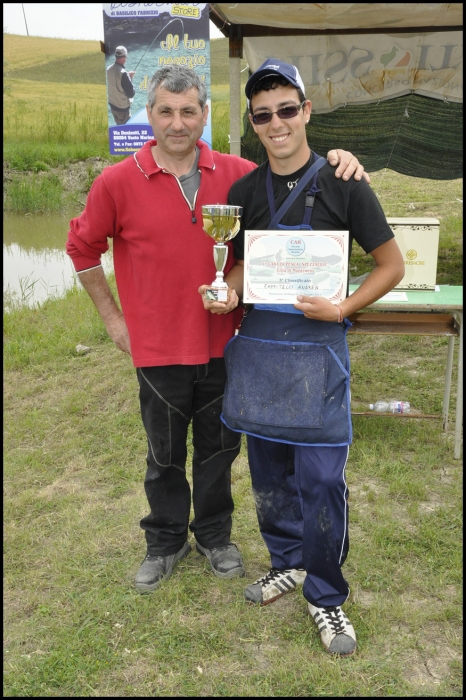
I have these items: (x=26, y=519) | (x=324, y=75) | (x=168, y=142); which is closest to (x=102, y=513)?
(x=26, y=519)

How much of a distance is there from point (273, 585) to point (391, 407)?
1.88 metres

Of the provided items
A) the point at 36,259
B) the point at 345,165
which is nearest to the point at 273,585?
the point at 345,165

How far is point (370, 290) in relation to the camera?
2.28m

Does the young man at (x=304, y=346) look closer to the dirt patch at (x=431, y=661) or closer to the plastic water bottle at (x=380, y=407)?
the dirt patch at (x=431, y=661)

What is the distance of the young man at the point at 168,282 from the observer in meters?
2.50

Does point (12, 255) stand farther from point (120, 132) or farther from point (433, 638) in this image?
point (433, 638)

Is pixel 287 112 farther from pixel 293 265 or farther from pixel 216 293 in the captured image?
pixel 216 293

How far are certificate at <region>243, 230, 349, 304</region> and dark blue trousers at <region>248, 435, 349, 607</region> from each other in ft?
1.85

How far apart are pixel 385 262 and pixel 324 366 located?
0.42m

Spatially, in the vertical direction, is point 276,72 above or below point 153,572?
above

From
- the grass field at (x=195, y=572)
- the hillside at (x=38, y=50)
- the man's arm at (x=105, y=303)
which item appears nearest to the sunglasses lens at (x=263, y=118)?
the man's arm at (x=105, y=303)

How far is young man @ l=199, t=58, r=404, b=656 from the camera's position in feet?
7.30

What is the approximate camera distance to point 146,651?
2.50 m

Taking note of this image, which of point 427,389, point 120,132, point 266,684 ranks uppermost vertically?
point 120,132
